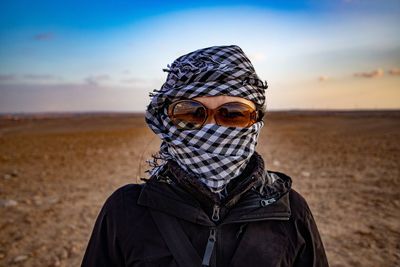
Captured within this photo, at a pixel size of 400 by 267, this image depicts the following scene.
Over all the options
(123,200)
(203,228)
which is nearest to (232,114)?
(203,228)

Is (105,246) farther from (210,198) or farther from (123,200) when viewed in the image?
(210,198)

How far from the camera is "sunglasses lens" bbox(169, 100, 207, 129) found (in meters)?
1.55

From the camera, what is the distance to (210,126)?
1558 mm

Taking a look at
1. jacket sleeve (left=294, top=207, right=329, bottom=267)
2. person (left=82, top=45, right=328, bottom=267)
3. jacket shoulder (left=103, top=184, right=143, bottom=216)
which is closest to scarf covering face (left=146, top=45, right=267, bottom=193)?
person (left=82, top=45, right=328, bottom=267)

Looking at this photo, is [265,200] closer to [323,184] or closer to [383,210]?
[383,210]

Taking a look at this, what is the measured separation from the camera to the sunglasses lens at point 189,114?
1.55 metres

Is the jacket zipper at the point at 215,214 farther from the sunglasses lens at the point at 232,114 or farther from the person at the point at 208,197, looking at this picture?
the sunglasses lens at the point at 232,114

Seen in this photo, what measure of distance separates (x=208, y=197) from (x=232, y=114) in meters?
0.48

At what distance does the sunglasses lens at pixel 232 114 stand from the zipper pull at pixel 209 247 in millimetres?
579

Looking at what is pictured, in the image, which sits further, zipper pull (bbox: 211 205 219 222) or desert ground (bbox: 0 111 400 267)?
desert ground (bbox: 0 111 400 267)

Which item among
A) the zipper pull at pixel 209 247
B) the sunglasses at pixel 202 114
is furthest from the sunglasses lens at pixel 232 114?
the zipper pull at pixel 209 247

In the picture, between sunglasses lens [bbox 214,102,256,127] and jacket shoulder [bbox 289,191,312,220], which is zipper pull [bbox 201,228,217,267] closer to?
jacket shoulder [bbox 289,191,312,220]

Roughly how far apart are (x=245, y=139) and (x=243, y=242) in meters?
0.56

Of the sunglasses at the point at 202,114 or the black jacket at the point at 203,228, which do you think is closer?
the black jacket at the point at 203,228
